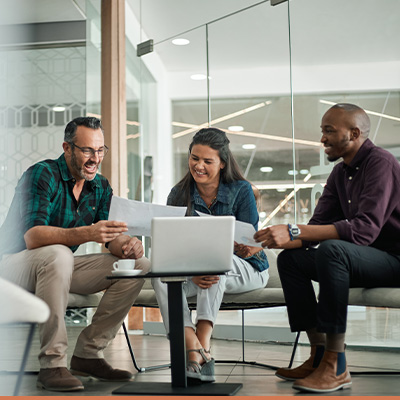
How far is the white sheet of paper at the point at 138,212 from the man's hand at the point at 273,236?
35cm

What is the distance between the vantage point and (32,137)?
4.56m

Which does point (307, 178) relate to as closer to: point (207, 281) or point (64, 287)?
point (207, 281)

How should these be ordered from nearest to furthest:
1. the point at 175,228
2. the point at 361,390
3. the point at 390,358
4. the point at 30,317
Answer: the point at 30,317 < the point at 175,228 < the point at 361,390 < the point at 390,358

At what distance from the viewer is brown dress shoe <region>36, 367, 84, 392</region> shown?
7.02 feet

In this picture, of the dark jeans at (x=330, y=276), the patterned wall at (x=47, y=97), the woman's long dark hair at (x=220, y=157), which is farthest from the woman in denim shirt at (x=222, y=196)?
the patterned wall at (x=47, y=97)

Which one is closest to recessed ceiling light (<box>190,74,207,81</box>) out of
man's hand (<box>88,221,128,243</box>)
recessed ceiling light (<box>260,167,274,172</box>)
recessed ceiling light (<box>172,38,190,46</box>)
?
recessed ceiling light (<box>172,38,190,46</box>)

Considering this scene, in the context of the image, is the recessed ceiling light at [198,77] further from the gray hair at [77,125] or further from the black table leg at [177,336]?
the black table leg at [177,336]

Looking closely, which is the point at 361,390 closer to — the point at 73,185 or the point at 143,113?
the point at 73,185

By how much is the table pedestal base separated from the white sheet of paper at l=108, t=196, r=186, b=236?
0.55m

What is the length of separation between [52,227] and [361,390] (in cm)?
131

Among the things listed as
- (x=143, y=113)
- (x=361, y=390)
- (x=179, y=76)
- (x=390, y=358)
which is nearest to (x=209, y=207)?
(x=361, y=390)

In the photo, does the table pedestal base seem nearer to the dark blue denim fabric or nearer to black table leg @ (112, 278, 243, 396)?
black table leg @ (112, 278, 243, 396)

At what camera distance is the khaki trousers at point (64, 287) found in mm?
2188

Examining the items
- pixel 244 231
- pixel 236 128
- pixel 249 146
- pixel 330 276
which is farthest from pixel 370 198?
pixel 236 128
